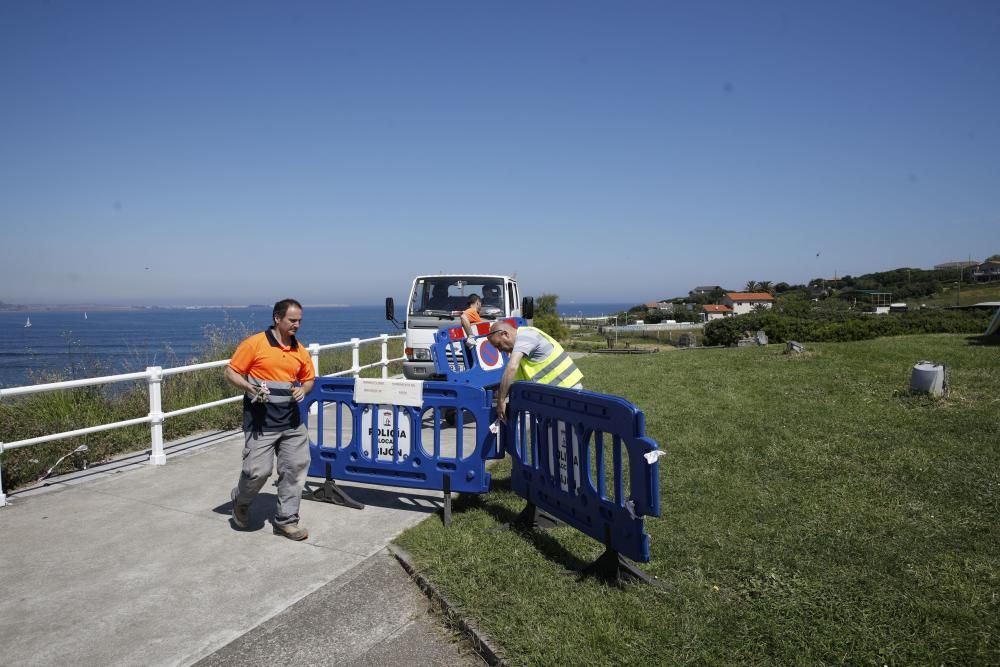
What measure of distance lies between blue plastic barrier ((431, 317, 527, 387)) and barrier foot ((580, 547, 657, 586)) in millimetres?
4884

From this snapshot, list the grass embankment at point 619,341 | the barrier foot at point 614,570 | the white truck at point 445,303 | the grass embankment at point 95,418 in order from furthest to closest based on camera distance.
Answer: the grass embankment at point 619,341 < the white truck at point 445,303 < the grass embankment at point 95,418 < the barrier foot at point 614,570

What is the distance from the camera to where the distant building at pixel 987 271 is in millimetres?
91256

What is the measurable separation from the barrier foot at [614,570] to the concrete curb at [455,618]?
0.95 meters

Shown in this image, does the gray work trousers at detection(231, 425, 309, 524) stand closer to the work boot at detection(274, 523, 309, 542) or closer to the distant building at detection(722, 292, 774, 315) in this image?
the work boot at detection(274, 523, 309, 542)

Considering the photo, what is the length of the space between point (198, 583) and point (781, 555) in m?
4.06

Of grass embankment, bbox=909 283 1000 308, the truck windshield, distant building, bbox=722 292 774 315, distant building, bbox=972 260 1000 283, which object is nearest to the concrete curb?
the truck windshield

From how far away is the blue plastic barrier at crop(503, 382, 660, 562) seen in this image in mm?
4008

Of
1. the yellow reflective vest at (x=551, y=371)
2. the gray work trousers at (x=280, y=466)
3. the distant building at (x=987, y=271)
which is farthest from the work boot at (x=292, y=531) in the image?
the distant building at (x=987, y=271)

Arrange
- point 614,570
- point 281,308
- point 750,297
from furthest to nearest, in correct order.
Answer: point 750,297 < point 281,308 < point 614,570

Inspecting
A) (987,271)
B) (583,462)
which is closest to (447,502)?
(583,462)

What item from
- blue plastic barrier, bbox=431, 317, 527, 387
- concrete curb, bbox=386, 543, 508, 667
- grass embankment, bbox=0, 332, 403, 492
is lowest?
concrete curb, bbox=386, 543, 508, 667

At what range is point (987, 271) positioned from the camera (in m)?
97.4

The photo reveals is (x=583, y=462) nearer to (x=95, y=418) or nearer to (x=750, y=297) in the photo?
(x=95, y=418)

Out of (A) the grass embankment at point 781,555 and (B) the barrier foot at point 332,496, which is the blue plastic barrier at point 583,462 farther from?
(B) the barrier foot at point 332,496
